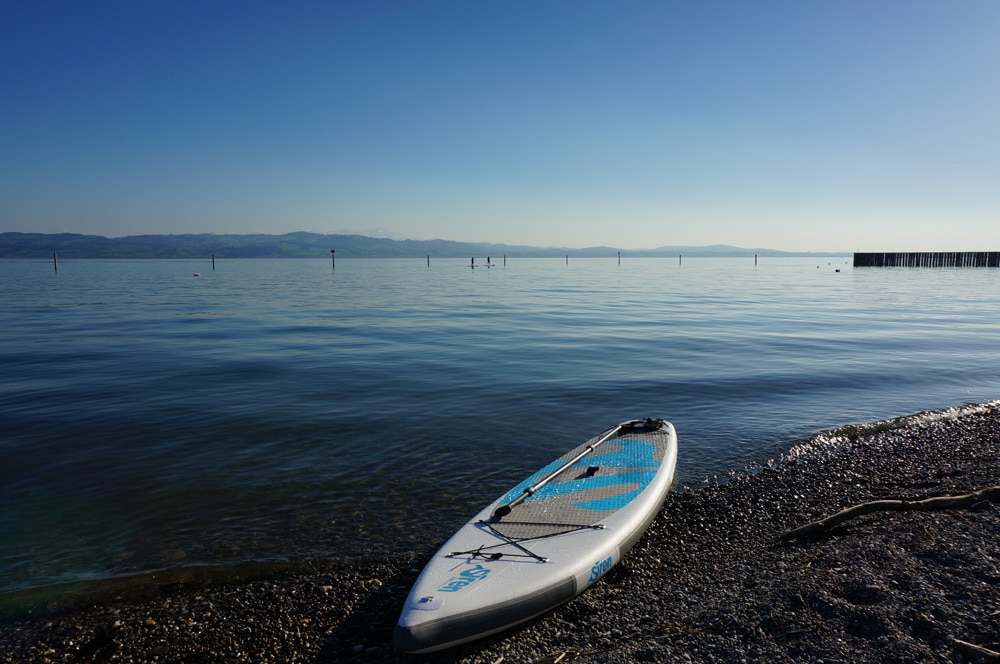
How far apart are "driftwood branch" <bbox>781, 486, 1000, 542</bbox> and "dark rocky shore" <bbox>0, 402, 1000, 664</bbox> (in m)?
0.10

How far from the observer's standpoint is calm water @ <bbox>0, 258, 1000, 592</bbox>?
803 cm

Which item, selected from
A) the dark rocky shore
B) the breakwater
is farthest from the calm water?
the breakwater

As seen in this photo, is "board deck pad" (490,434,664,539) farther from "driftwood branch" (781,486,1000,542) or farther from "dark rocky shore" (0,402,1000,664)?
"driftwood branch" (781,486,1000,542)

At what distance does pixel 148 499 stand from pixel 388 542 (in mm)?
4020

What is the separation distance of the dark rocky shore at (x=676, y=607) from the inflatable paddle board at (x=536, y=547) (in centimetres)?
24

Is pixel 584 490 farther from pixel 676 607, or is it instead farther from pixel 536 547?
pixel 676 607

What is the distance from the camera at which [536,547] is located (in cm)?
614

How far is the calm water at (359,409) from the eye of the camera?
26.3ft

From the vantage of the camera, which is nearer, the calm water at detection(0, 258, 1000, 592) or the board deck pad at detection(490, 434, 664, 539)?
the board deck pad at detection(490, 434, 664, 539)

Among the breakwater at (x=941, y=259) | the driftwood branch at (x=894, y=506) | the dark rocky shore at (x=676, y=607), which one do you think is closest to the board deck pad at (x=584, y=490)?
the dark rocky shore at (x=676, y=607)

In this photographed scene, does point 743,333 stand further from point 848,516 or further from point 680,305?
point 848,516

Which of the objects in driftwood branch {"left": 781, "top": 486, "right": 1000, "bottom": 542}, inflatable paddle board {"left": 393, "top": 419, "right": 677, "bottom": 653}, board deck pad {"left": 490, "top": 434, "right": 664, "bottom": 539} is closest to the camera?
inflatable paddle board {"left": 393, "top": 419, "right": 677, "bottom": 653}

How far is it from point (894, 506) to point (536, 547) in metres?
4.49

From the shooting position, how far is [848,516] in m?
6.96
